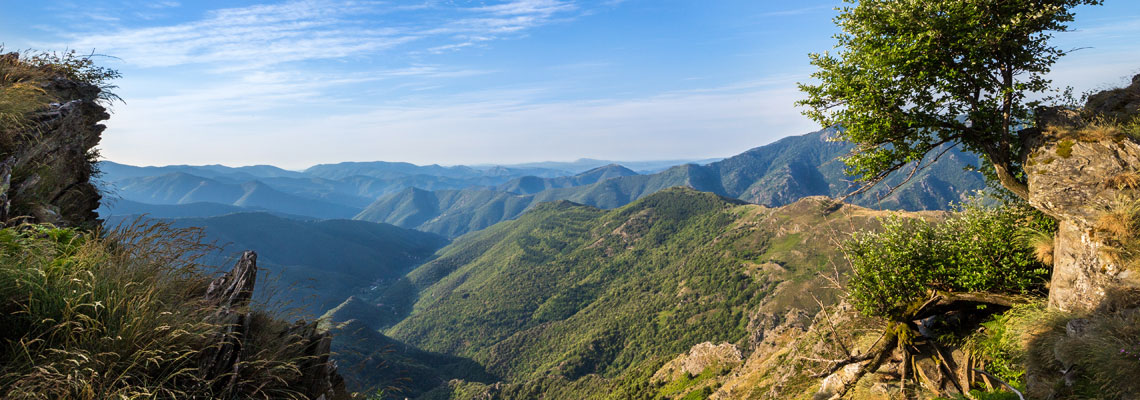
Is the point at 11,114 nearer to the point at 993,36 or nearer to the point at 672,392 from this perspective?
the point at 993,36

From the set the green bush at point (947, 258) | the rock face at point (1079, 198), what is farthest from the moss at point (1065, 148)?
the green bush at point (947, 258)

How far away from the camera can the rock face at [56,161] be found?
28.4 ft

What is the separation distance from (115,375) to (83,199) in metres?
10.8

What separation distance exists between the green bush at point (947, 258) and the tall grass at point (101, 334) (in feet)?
62.5

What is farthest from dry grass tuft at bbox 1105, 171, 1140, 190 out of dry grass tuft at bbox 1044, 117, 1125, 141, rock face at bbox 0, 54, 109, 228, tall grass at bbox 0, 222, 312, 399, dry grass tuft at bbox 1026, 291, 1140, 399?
rock face at bbox 0, 54, 109, 228

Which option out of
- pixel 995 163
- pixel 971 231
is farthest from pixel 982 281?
pixel 995 163

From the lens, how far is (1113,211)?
10734mm

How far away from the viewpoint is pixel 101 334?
4.99 meters

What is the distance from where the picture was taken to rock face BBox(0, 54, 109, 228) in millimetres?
8648

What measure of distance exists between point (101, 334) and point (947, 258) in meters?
22.4

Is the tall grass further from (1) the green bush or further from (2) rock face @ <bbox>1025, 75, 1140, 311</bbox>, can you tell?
(1) the green bush

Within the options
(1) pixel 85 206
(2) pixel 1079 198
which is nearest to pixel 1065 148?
(2) pixel 1079 198

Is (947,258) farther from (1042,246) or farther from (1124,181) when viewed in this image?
(1124,181)

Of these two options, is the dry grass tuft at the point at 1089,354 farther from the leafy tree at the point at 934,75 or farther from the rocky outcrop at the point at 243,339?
the rocky outcrop at the point at 243,339
